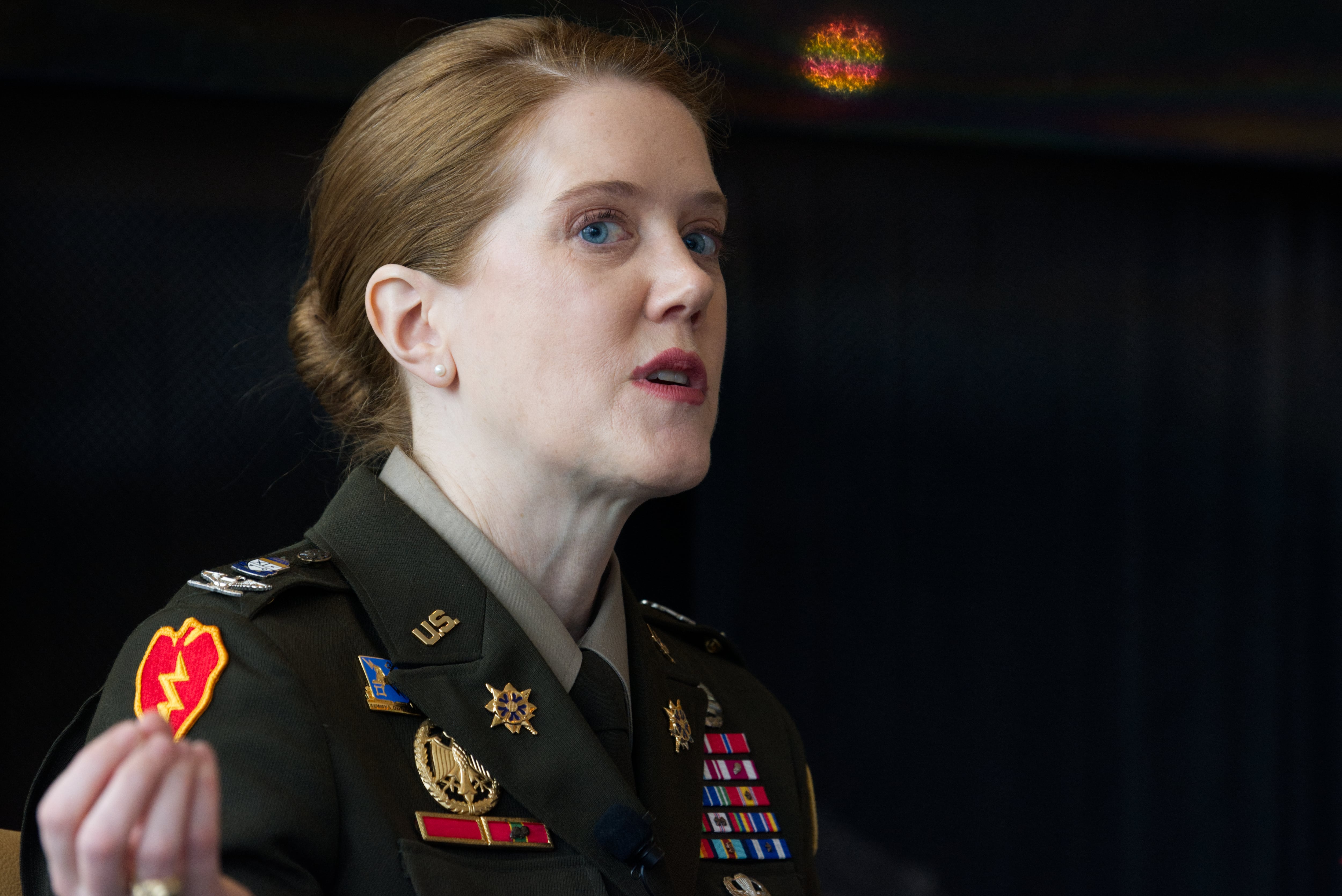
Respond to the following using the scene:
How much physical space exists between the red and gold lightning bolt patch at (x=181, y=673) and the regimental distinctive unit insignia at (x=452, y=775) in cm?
18

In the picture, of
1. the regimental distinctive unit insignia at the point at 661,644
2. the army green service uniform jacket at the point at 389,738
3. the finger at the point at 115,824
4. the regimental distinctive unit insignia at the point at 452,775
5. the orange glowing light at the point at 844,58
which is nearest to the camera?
the finger at the point at 115,824

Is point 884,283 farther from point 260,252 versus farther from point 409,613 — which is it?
point 409,613

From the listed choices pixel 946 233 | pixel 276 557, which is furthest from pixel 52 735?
pixel 946 233

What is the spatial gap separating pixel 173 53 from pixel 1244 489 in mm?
2597

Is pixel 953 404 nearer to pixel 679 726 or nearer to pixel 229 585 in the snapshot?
pixel 679 726

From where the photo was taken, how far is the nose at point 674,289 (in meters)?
1.20

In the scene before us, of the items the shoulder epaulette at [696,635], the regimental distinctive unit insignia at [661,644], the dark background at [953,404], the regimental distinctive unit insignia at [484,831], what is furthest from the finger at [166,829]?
the dark background at [953,404]

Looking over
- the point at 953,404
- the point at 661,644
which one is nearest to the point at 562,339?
the point at 661,644

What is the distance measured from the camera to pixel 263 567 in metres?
1.13

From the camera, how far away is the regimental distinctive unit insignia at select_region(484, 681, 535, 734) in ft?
3.66

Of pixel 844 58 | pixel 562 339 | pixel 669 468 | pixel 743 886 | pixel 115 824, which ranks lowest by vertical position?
pixel 743 886

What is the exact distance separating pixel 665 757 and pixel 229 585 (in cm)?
45

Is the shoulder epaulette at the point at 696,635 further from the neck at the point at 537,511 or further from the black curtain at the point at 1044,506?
the black curtain at the point at 1044,506

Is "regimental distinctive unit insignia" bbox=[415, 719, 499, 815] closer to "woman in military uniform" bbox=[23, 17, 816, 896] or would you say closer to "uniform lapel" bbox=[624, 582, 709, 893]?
"woman in military uniform" bbox=[23, 17, 816, 896]
